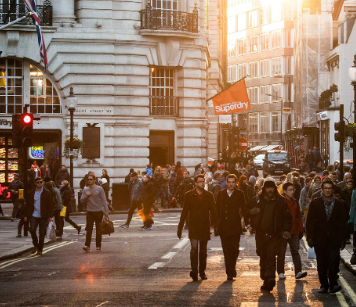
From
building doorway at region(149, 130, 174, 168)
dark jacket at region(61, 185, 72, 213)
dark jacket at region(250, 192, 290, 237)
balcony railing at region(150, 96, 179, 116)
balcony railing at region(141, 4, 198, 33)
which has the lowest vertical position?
dark jacket at region(61, 185, 72, 213)

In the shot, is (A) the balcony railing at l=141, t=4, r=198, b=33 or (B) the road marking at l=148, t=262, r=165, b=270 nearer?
(B) the road marking at l=148, t=262, r=165, b=270

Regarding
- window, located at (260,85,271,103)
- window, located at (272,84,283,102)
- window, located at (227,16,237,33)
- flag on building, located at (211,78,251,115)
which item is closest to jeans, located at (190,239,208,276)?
flag on building, located at (211,78,251,115)

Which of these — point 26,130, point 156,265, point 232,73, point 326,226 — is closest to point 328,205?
point 326,226

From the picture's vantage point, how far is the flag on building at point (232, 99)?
120 feet

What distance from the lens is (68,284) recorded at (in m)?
13.0

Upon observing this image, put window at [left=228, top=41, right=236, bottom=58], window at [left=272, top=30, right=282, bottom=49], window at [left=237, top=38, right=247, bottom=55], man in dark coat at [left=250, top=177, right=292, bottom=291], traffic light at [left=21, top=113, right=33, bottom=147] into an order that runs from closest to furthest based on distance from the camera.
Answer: man in dark coat at [left=250, top=177, right=292, bottom=291] < traffic light at [left=21, top=113, right=33, bottom=147] < window at [left=272, top=30, right=282, bottom=49] < window at [left=237, top=38, right=247, bottom=55] < window at [left=228, top=41, right=236, bottom=58]

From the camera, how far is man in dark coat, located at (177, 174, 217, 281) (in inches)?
532

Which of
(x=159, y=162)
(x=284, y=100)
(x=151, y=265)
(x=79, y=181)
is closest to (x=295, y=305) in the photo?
(x=151, y=265)

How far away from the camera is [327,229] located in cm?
1218

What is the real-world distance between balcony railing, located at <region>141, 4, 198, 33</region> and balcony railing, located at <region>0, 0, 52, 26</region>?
13.9 ft

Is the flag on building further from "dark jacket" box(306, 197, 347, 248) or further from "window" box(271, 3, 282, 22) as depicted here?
"window" box(271, 3, 282, 22)

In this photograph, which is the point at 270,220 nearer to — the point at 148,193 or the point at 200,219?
the point at 200,219

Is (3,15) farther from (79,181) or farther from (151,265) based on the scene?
(151,265)

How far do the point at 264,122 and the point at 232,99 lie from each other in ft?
261
